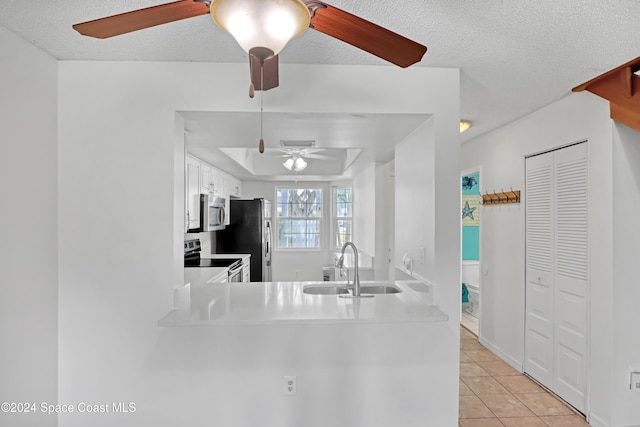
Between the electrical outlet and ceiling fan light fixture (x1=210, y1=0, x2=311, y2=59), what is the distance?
1.86 m

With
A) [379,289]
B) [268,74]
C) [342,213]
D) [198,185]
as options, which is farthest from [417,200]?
[342,213]

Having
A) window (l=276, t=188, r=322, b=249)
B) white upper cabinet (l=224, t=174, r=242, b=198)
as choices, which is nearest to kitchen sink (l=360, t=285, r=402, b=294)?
white upper cabinet (l=224, t=174, r=242, b=198)

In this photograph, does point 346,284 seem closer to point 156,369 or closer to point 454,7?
point 156,369

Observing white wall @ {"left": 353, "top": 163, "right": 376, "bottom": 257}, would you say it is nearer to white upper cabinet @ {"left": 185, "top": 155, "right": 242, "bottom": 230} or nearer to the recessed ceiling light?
the recessed ceiling light

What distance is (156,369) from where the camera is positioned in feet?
7.11

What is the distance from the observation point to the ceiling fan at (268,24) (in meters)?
0.96

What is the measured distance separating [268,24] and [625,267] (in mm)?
2710

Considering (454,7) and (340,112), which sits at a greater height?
(454,7)

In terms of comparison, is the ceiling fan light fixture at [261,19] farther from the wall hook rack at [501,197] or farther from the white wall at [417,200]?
the wall hook rack at [501,197]

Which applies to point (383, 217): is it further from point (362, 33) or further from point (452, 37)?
point (362, 33)

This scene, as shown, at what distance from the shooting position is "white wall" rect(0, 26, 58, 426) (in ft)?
5.94

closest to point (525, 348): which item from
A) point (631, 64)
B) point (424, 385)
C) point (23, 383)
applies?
point (424, 385)

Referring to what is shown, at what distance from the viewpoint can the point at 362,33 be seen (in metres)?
1.17

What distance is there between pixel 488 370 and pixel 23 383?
3.51 meters
